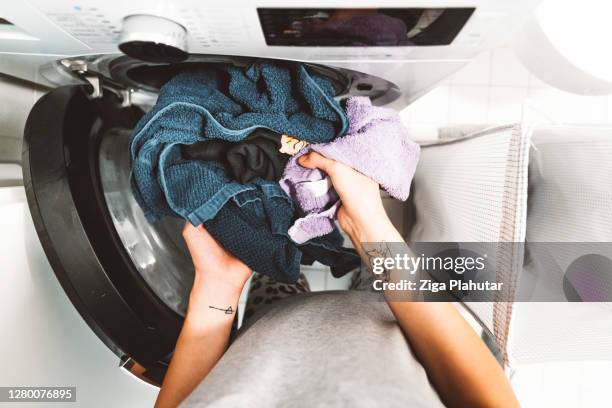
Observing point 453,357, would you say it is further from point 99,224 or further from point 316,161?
point 99,224

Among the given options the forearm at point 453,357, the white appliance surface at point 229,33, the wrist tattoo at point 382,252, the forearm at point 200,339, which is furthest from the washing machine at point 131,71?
the forearm at point 453,357

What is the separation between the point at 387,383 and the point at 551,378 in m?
0.98

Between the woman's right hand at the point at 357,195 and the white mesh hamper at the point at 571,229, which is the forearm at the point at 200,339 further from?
the white mesh hamper at the point at 571,229

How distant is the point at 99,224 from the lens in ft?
2.71

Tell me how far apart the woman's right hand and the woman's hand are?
0.75 feet

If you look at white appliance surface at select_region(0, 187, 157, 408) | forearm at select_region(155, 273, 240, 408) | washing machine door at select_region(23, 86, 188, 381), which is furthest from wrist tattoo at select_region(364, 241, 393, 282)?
white appliance surface at select_region(0, 187, 157, 408)

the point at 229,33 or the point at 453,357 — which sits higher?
the point at 229,33

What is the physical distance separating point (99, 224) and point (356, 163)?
502 mm

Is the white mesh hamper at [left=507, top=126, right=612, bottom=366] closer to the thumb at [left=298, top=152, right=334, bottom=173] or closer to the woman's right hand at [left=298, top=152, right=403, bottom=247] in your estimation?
the woman's right hand at [left=298, top=152, right=403, bottom=247]

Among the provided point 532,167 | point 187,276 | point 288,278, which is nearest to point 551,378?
point 532,167

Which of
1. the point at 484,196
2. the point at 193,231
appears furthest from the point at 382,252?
the point at 193,231

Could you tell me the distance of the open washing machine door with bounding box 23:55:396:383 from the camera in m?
0.71

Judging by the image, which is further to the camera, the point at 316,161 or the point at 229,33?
the point at 316,161

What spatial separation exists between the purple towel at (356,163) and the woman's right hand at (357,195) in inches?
0.5
